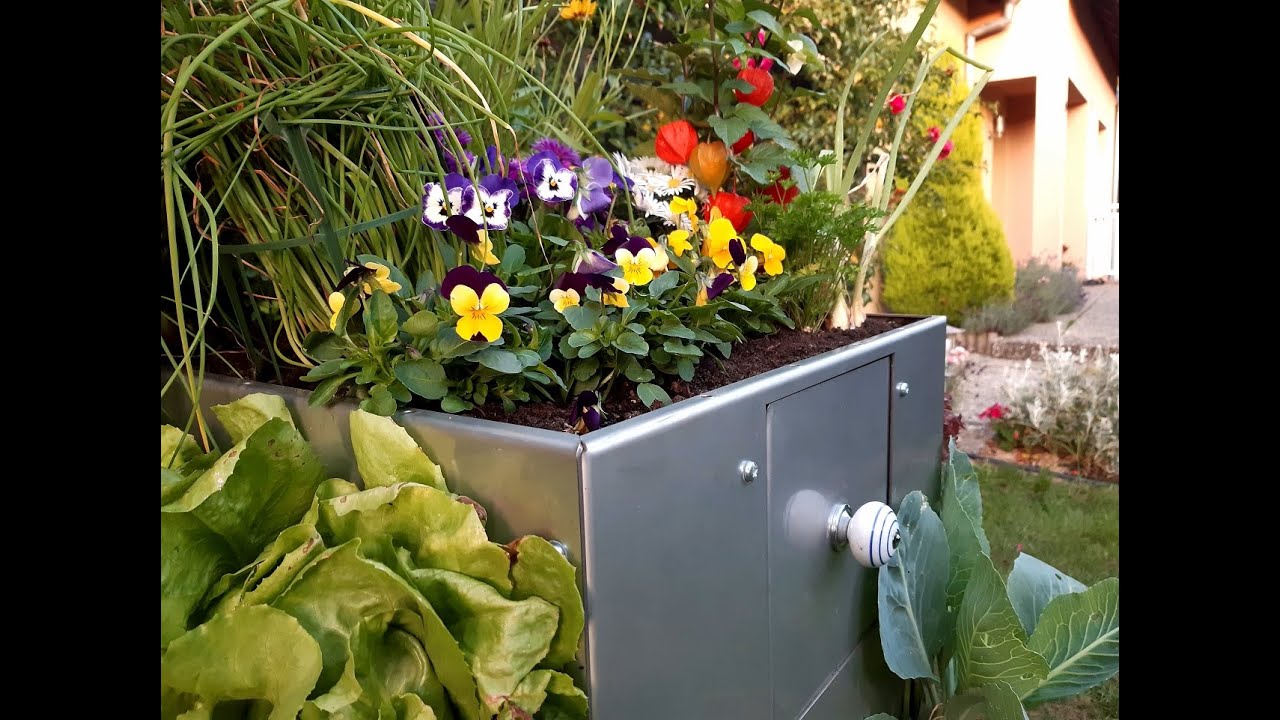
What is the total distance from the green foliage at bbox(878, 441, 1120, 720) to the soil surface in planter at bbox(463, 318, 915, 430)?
0.74ft

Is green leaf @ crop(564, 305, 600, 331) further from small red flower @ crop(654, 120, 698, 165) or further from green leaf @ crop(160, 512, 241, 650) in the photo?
small red flower @ crop(654, 120, 698, 165)

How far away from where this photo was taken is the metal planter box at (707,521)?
54cm

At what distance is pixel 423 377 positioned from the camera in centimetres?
63

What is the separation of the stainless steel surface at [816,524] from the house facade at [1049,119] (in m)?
5.67

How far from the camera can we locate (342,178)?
0.72m

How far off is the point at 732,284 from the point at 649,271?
24 cm

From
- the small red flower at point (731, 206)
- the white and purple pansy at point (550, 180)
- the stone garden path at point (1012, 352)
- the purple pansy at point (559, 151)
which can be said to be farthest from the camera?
the stone garden path at point (1012, 352)

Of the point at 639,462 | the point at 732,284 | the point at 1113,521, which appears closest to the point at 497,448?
the point at 639,462

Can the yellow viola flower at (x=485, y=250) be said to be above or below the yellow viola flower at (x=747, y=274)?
above

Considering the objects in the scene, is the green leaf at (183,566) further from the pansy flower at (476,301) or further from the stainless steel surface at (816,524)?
the stainless steel surface at (816,524)

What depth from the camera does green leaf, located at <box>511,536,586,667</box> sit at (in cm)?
52

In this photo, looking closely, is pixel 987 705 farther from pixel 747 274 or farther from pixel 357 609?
pixel 357 609

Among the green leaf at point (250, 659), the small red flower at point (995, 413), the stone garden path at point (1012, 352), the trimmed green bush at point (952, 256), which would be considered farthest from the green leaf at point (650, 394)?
the trimmed green bush at point (952, 256)

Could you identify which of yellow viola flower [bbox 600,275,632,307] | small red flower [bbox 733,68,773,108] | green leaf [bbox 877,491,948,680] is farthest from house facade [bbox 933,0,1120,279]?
yellow viola flower [bbox 600,275,632,307]
